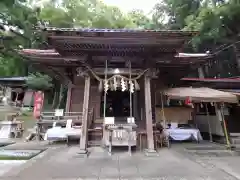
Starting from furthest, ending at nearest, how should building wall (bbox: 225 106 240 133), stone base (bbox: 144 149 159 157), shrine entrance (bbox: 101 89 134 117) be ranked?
building wall (bbox: 225 106 240 133) → shrine entrance (bbox: 101 89 134 117) → stone base (bbox: 144 149 159 157)

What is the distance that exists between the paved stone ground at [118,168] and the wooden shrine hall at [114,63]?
73cm

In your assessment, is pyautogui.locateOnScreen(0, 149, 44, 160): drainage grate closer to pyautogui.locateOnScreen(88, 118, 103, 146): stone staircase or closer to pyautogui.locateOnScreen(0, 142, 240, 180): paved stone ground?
pyautogui.locateOnScreen(0, 142, 240, 180): paved stone ground

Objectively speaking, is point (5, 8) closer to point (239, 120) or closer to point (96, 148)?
point (96, 148)

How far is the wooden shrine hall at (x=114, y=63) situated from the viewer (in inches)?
200

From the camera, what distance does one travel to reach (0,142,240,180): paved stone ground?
3.77m

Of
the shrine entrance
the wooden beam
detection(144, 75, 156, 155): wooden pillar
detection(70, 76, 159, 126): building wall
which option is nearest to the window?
detection(70, 76, 159, 126): building wall

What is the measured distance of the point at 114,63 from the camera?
Answer: 679cm

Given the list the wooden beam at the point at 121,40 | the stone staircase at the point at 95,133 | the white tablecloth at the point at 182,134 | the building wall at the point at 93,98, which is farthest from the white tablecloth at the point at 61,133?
the white tablecloth at the point at 182,134

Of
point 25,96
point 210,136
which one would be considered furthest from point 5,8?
point 25,96

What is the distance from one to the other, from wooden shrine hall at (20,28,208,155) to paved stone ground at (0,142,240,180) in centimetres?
73

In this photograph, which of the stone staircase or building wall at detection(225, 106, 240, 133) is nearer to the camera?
the stone staircase

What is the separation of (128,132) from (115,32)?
2891mm

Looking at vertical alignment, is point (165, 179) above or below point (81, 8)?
below

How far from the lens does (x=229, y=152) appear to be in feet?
19.6
